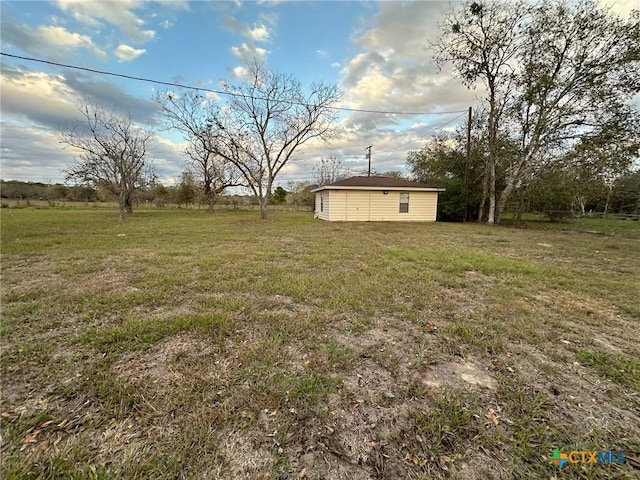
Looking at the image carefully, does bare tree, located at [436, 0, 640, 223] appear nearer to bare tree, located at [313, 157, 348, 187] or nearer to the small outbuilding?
the small outbuilding

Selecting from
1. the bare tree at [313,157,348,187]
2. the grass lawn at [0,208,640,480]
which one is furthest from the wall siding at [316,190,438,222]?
the bare tree at [313,157,348,187]

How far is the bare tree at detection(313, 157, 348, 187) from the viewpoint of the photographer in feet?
105

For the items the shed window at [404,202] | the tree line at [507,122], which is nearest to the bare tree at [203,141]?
the tree line at [507,122]

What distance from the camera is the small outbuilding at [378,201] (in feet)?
48.6

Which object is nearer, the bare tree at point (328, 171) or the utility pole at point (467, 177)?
the utility pole at point (467, 177)

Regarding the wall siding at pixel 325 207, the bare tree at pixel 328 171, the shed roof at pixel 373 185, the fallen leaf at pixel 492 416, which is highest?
the bare tree at pixel 328 171

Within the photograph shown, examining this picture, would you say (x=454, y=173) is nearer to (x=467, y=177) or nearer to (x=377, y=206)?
(x=467, y=177)

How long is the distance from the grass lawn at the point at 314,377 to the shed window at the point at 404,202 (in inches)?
463

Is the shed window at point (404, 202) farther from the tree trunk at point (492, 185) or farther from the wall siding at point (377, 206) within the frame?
the tree trunk at point (492, 185)

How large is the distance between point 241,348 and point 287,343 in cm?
39

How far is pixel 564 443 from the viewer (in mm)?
1350

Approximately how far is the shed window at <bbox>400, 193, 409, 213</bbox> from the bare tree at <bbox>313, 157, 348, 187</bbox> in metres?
17.8

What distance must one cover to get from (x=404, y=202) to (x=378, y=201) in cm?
168

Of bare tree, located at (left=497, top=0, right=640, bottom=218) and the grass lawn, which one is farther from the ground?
bare tree, located at (left=497, top=0, right=640, bottom=218)
